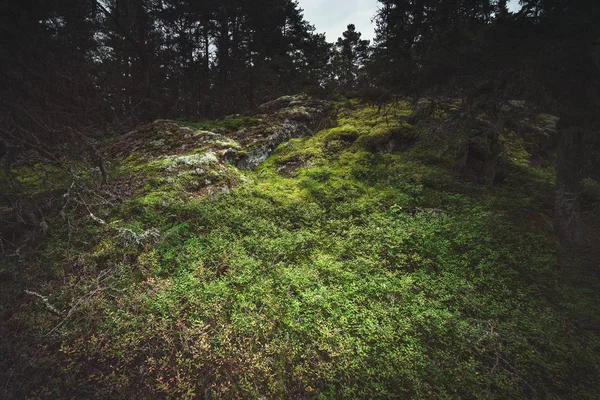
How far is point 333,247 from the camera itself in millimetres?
4719

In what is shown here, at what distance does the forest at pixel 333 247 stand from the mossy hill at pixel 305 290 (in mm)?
28

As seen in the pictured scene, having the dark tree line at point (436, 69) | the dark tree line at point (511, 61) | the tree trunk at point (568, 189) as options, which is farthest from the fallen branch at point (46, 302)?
the tree trunk at point (568, 189)

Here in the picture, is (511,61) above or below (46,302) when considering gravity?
above

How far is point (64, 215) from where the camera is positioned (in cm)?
450

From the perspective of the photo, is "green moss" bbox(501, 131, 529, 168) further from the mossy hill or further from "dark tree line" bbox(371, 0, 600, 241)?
"dark tree line" bbox(371, 0, 600, 241)

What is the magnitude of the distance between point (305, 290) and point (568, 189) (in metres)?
5.42

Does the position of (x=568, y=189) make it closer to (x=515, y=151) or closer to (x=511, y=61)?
(x=511, y=61)

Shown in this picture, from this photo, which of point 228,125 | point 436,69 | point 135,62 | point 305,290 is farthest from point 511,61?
point 135,62

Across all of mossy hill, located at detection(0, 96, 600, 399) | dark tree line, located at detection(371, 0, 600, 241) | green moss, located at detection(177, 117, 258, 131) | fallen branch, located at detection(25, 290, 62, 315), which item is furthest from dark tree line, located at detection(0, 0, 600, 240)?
green moss, located at detection(177, 117, 258, 131)

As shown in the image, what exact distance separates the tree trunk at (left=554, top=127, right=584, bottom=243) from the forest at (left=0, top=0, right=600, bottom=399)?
1.2 inches

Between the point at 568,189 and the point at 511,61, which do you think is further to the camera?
the point at 568,189

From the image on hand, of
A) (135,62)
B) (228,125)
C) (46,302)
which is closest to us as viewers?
(46,302)

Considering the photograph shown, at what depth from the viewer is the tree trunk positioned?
4.32 m

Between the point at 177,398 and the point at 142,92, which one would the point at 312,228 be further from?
the point at 142,92
